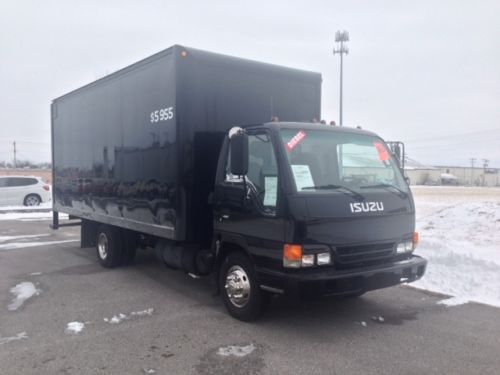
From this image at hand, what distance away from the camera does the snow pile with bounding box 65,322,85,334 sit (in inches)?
210

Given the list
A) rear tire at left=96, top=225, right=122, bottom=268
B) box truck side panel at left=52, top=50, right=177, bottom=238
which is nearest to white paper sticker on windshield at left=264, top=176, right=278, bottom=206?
box truck side panel at left=52, top=50, right=177, bottom=238

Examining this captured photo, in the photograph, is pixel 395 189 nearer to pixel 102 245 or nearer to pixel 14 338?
pixel 14 338

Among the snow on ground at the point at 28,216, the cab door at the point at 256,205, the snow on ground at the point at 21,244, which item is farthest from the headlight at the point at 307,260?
the snow on ground at the point at 28,216

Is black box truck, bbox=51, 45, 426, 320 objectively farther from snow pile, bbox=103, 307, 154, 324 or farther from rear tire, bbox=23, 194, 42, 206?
rear tire, bbox=23, 194, 42, 206

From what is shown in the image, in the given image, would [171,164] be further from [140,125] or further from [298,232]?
[298,232]

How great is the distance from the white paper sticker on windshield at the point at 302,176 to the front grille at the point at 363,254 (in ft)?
2.39

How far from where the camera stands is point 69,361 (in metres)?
4.50

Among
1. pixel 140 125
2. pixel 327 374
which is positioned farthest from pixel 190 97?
pixel 327 374

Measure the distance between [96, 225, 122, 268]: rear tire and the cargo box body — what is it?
11.1 inches

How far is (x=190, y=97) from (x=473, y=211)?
950 cm

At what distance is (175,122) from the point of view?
6090 mm

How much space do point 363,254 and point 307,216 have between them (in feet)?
2.71

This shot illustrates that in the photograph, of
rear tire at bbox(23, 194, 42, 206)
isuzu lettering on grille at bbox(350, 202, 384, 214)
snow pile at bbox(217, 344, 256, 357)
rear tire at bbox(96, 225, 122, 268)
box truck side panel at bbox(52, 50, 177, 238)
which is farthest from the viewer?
rear tire at bbox(23, 194, 42, 206)

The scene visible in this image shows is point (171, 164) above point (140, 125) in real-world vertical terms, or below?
below
